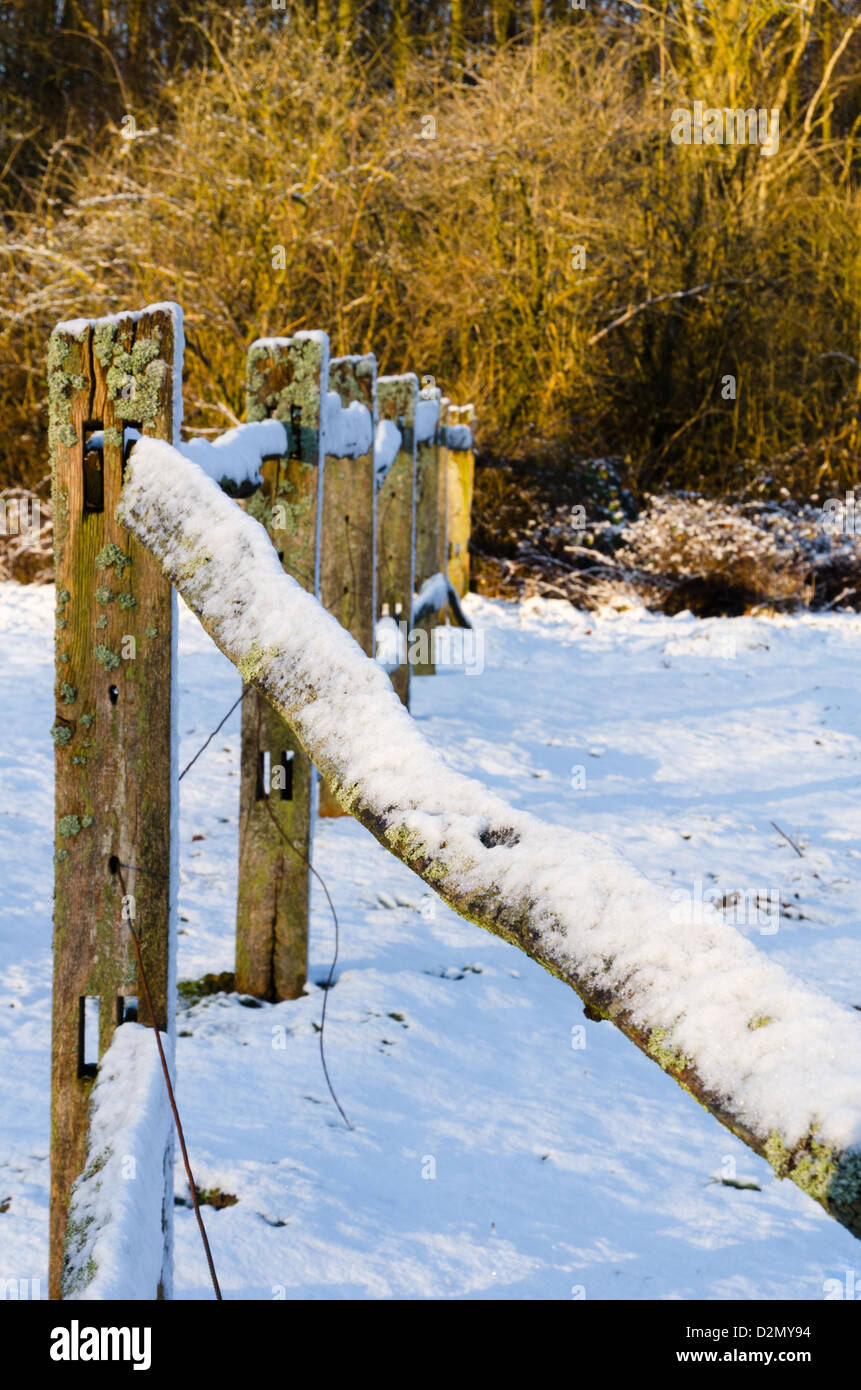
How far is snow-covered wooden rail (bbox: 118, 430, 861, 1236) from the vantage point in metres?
0.88

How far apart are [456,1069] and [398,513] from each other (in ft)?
12.1

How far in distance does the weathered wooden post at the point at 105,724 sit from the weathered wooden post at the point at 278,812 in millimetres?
1399

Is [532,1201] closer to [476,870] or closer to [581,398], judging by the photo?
[476,870]

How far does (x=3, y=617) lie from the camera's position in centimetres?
768

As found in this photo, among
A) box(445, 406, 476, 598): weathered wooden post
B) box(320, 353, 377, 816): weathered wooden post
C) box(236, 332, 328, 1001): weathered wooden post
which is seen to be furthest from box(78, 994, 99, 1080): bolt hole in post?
box(445, 406, 476, 598): weathered wooden post

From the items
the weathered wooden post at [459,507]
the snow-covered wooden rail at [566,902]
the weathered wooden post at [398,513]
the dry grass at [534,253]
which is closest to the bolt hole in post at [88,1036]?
the snow-covered wooden rail at [566,902]

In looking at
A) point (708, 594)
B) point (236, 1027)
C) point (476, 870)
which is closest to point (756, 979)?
point (476, 870)

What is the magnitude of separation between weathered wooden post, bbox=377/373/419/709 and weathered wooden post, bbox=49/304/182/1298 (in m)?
4.27

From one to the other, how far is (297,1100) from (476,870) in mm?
1896

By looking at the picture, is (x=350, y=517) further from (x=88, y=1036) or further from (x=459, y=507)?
(x=459, y=507)

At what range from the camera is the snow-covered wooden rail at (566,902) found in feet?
2.88

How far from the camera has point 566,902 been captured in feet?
3.49
